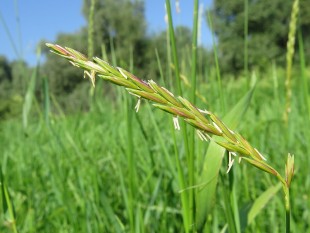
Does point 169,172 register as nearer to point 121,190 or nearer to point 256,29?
point 121,190

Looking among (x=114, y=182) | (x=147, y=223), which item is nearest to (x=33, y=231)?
(x=147, y=223)

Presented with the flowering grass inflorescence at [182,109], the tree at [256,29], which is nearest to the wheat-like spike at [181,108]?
the flowering grass inflorescence at [182,109]

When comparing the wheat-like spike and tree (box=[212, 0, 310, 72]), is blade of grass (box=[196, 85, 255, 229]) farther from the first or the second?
tree (box=[212, 0, 310, 72])

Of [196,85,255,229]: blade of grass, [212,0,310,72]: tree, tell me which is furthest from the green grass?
[212,0,310,72]: tree

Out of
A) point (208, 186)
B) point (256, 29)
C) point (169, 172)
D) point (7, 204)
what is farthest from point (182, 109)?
point (256, 29)

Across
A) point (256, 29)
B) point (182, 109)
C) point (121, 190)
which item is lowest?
point (121, 190)

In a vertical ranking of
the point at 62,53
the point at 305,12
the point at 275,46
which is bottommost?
the point at 62,53

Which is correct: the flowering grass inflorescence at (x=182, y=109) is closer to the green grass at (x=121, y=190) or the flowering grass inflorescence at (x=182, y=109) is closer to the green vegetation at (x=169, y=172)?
the green vegetation at (x=169, y=172)

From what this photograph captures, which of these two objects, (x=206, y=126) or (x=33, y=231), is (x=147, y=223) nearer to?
(x=33, y=231)
